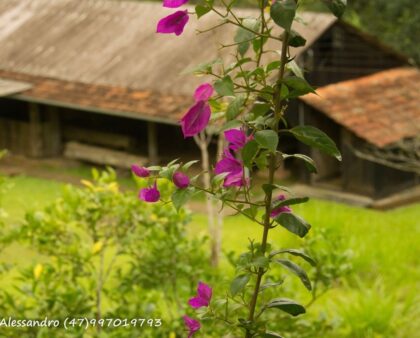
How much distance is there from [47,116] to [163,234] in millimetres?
11532

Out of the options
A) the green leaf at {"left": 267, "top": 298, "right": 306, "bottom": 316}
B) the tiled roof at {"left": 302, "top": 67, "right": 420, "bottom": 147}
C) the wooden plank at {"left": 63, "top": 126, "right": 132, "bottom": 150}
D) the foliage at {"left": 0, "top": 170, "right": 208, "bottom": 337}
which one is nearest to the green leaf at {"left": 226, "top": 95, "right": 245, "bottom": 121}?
the green leaf at {"left": 267, "top": 298, "right": 306, "bottom": 316}

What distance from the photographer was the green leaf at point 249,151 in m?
1.93

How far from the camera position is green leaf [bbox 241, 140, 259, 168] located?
1935mm

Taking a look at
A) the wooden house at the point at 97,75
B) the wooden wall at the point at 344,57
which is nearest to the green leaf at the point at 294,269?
the wooden house at the point at 97,75

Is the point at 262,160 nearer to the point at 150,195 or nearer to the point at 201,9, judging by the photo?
the point at 150,195

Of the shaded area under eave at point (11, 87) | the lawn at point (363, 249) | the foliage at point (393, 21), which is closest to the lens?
the lawn at point (363, 249)

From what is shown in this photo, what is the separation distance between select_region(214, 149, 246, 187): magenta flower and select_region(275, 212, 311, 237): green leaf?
0.12 m

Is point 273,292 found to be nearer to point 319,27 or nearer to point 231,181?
point 231,181

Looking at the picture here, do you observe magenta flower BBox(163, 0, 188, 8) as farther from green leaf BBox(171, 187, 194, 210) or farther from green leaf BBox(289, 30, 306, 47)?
green leaf BBox(171, 187, 194, 210)

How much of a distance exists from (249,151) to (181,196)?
202mm

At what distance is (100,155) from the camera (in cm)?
1512

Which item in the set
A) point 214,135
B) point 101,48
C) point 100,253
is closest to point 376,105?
point 214,135

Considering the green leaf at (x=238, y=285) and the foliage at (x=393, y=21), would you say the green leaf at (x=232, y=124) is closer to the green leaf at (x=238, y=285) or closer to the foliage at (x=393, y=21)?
the green leaf at (x=238, y=285)

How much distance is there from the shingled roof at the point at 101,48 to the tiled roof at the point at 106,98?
20 millimetres
